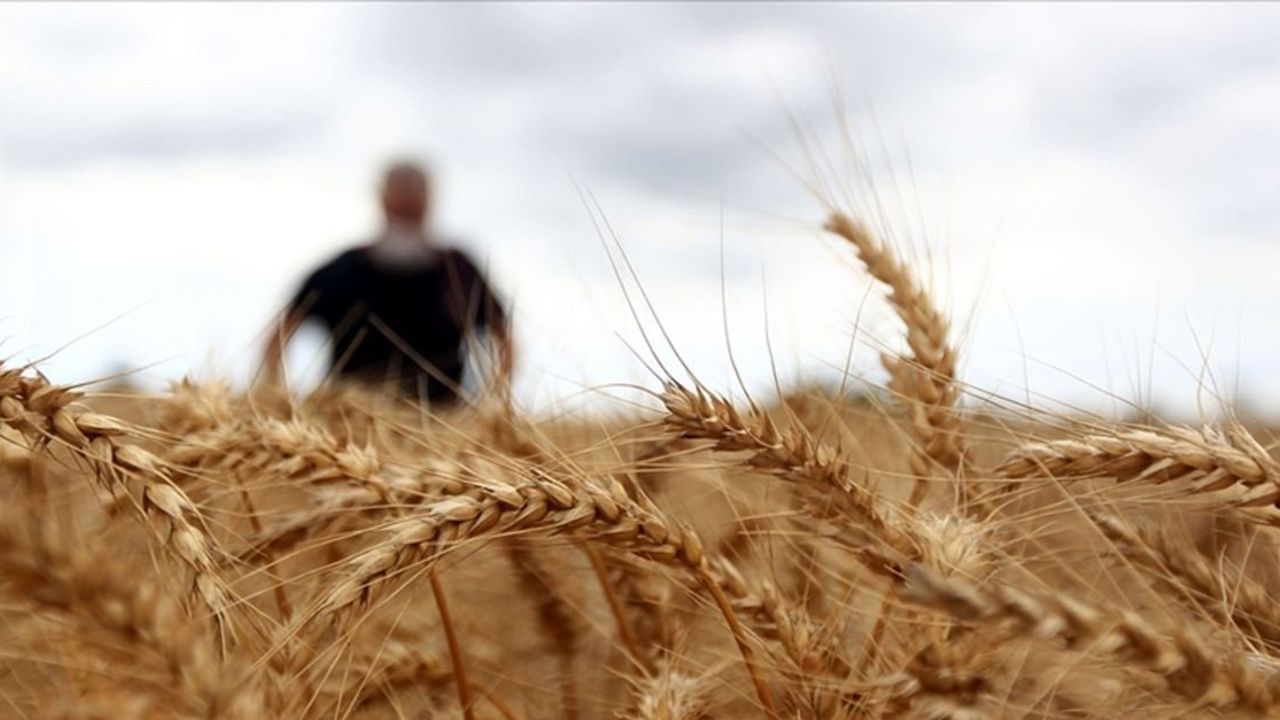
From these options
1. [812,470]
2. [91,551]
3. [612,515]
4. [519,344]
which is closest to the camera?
[91,551]

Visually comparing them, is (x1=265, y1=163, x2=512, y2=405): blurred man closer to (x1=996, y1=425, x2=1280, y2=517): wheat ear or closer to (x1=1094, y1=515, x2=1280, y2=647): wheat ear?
(x1=1094, y1=515, x2=1280, y2=647): wheat ear

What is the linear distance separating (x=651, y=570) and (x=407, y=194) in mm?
4004

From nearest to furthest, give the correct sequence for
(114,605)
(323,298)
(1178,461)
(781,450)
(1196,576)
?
(114,605), (1178,461), (781,450), (1196,576), (323,298)

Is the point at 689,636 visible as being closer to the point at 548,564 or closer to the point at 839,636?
the point at 548,564

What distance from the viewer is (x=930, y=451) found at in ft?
6.48

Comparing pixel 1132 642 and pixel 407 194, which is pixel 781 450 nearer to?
pixel 1132 642

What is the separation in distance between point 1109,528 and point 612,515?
774 millimetres

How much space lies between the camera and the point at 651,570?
186 cm

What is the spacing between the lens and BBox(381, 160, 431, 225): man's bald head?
5.61 meters

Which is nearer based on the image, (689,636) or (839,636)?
(839,636)

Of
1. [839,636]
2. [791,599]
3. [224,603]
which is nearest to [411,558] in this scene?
[224,603]

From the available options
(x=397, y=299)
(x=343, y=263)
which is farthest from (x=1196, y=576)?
(x=343, y=263)

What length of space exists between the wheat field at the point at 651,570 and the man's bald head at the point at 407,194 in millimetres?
3256

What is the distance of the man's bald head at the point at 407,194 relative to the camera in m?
5.61
